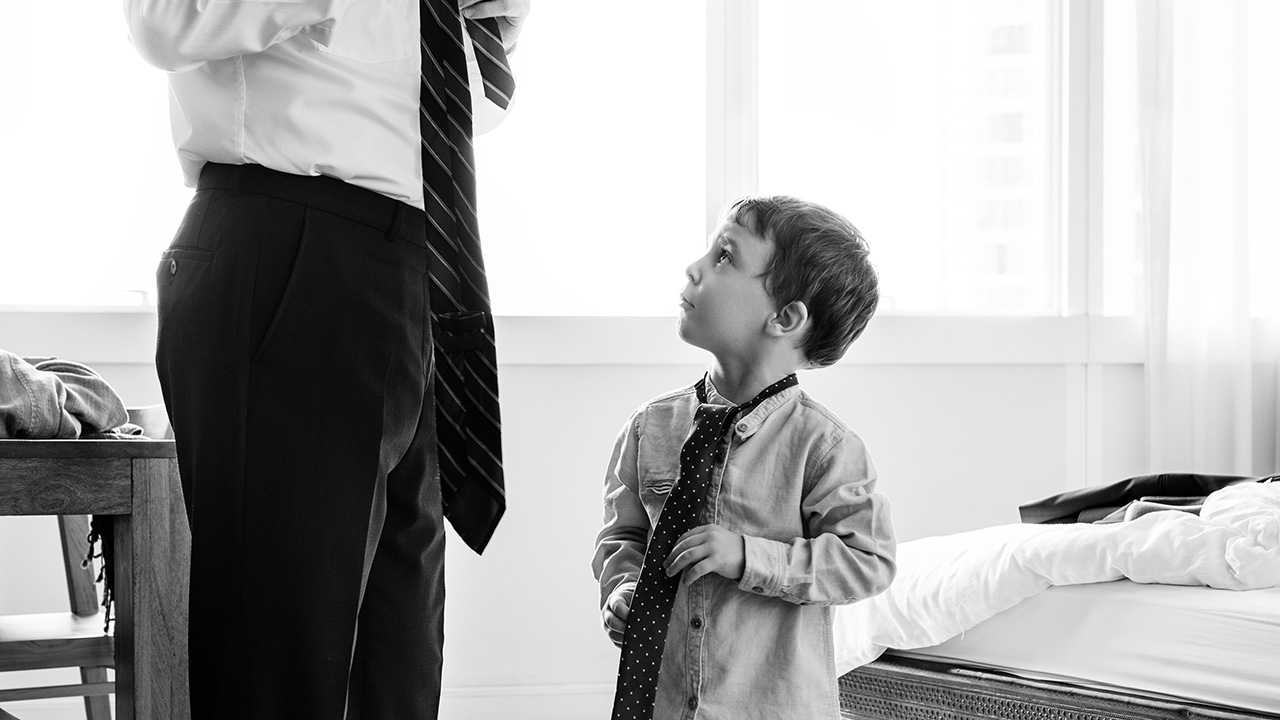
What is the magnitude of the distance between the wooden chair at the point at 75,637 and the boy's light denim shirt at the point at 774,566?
Answer: 87cm

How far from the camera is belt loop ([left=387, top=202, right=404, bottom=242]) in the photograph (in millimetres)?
1320

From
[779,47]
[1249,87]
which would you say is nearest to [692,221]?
[779,47]

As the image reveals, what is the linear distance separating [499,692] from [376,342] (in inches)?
72.1

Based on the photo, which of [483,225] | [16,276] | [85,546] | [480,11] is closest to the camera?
[480,11]

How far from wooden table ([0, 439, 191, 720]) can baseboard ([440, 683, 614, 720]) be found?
167cm

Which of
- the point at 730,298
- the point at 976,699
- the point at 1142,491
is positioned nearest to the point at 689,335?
the point at 730,298

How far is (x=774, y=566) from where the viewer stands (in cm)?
116

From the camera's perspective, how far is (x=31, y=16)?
2.85m

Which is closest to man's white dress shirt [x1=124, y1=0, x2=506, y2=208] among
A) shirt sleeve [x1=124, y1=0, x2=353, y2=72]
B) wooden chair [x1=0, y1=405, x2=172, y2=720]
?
shirt sleeve [x1=124, y1=0, x2=353, y2=72]

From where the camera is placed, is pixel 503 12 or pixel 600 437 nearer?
pixel 503 12

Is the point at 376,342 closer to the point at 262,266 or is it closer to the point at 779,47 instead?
the point at 262,266

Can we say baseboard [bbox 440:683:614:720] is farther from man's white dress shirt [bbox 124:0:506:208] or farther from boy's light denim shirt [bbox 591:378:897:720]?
man's white dress shirt [bbox 124:0:506:208]

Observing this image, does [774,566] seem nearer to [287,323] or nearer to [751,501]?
[751,501]

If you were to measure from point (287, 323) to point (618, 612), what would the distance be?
0.46 meters
